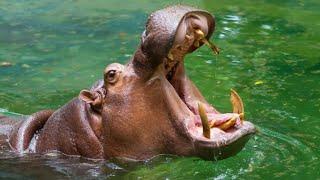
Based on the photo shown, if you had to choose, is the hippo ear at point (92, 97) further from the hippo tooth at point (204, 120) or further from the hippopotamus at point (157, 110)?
the hippo tooth at point (204, 120)

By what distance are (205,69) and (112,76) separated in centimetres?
359

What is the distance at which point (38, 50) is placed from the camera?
8750 millimetres

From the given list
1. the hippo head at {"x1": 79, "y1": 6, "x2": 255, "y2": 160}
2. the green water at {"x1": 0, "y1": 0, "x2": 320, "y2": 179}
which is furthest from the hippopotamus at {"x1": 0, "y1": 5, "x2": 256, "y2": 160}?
the green water at {"x1": 0, "y1": 0, "x2": 320, "y2": 179}

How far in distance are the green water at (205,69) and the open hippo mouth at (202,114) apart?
0.28m

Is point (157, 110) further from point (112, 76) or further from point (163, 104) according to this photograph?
point (112, 76)

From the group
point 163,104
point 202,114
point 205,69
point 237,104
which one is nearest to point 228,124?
point 237,104

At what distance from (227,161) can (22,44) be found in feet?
16.9

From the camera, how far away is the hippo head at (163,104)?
3.66m

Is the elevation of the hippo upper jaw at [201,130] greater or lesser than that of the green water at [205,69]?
greater

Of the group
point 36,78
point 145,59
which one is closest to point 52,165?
point 145,59

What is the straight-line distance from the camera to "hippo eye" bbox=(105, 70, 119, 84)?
3.92 m

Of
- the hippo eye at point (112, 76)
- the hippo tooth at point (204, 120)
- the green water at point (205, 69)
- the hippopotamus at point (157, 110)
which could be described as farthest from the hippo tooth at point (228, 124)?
the hippo eye at point (112, 76)

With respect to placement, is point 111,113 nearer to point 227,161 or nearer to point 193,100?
point 193,100

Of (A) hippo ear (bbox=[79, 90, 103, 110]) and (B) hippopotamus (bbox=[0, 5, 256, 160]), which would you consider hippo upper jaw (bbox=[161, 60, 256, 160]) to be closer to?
(B) hippopotamus (bbox=[0, 5, 256, 160])
